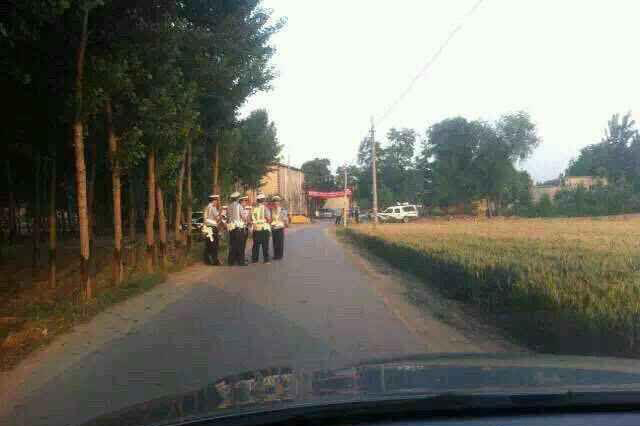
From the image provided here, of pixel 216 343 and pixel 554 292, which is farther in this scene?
pixel 554 292

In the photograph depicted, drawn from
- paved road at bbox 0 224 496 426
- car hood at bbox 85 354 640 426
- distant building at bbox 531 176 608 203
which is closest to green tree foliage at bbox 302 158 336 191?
distant building at bbox 531 176 608 203

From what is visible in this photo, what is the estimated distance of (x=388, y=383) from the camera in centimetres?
354

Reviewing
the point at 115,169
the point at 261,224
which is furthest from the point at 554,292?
the point at 261,224

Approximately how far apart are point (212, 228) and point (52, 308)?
7.39 metres

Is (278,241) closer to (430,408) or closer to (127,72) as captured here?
(127,72)

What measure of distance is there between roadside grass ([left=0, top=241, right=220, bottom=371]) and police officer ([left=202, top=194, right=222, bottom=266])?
130 cm

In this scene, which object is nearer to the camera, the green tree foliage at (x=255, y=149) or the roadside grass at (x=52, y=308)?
the roadside grass at (x=52, y=308)

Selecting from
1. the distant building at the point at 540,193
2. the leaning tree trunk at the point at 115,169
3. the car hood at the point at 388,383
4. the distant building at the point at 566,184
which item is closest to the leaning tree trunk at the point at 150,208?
the leaning tree trunk at the point at 115,169

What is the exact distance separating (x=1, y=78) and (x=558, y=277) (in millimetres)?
9192

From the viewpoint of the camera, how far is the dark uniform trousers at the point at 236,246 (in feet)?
58.2

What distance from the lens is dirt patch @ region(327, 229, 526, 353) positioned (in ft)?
25.3

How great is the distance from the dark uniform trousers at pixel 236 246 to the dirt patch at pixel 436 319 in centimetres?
434

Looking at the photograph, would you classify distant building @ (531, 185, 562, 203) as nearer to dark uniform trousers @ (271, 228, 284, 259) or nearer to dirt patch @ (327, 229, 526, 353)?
dark uniform trousers @ (271, 228, 284, 259)

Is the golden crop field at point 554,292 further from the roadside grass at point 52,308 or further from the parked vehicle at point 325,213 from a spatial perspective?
the parked vehicle at point 325,213
